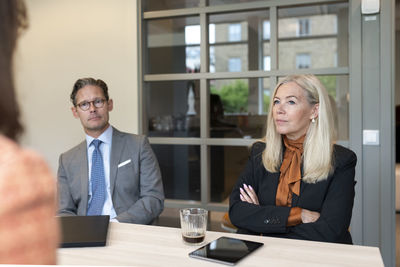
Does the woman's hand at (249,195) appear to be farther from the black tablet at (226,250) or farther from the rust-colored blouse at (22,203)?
the rust-colored blouse at (22,203)

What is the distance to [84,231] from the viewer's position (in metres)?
1.40

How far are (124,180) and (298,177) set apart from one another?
895 millimetres

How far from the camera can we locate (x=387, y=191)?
8.04ft

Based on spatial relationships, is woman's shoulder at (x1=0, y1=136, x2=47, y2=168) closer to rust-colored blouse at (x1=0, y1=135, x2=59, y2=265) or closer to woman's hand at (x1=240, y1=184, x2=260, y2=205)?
rust-colored blouse at (x1=0, y1=135, x2=59, y2=265)

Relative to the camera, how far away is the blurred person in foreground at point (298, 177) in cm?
173

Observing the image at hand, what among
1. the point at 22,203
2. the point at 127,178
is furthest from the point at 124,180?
the point at 22,203

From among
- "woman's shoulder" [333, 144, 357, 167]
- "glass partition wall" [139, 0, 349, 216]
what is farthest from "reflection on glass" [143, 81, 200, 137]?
"woman's shoulder" [333, 144, 357, 167]

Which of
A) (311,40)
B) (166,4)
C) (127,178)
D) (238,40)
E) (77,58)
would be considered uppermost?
(311,40)

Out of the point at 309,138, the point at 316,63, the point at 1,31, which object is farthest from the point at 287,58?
the point at 1,31

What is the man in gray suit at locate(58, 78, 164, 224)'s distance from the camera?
6.88ft

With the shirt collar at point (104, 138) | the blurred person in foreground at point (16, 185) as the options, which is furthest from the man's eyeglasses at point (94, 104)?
the blurred person in foreground at point (16, 185)

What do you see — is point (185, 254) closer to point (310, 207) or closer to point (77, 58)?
point (310, 207)

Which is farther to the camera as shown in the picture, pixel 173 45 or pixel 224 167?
pixel 173 45

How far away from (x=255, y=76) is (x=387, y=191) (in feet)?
3.59
